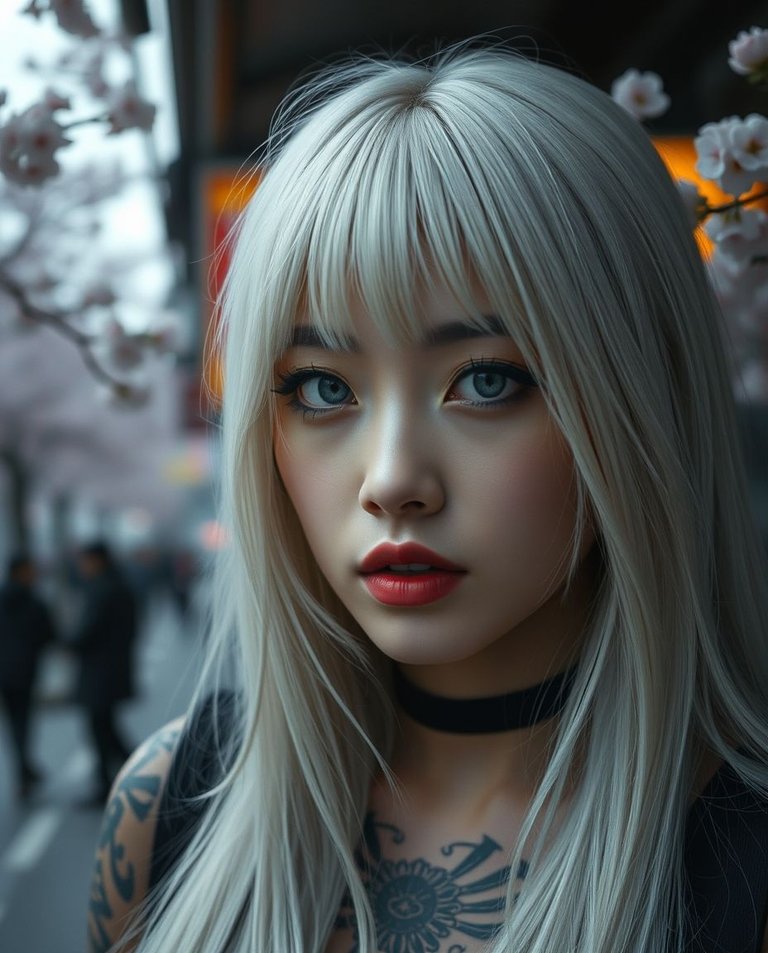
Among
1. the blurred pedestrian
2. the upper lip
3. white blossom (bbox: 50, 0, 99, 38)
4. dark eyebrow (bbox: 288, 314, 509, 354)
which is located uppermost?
white blossom (bbox: 50, 0, 99, 38)

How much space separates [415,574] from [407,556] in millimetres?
24

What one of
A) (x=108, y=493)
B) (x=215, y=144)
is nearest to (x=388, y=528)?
(x=215, y=144)

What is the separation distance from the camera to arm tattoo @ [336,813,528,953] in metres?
1.23

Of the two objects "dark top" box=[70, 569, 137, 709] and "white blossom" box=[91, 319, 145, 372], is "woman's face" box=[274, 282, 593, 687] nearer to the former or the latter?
"white blossom" box=[91, 319, 145, 372]

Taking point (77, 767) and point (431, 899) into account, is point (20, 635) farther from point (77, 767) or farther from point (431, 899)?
point (431, 899)

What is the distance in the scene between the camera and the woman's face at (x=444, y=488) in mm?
1146

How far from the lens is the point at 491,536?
115 cm

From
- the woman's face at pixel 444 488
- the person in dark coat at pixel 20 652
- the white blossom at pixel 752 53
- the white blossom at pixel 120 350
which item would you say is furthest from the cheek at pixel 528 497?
the person in dark coat at pixel 20 652

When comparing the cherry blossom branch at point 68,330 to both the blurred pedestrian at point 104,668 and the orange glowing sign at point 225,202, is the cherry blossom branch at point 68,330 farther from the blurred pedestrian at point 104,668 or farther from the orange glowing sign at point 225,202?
the blurred pedestrian at point 104,668

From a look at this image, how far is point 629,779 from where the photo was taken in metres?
1.20

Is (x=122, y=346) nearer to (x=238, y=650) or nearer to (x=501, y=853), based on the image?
(x=238, y=650)

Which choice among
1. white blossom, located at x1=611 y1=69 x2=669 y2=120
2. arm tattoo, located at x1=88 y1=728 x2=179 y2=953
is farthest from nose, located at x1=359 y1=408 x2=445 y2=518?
white blossom, located at x1=611 y1=69 x2=669 y2=120

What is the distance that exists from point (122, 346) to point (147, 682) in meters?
9.09

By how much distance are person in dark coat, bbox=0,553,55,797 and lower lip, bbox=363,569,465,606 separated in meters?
5.66
